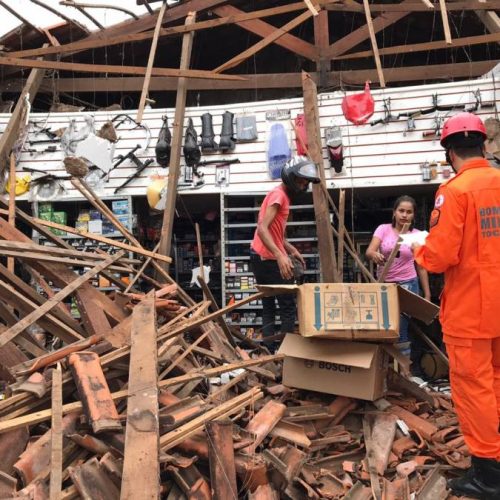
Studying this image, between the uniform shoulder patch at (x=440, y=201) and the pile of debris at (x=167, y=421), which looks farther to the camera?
the uniform shoulder patch at (x=440, y=201)

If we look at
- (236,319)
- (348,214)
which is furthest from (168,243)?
(348,214)

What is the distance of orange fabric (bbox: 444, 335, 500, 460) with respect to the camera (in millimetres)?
2414

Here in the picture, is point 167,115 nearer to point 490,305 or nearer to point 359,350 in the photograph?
point 359,350

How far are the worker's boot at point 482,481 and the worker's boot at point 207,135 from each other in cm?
558

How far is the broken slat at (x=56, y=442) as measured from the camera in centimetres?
201

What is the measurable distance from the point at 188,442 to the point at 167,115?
5843 millimetres

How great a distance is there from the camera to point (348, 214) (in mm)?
7578

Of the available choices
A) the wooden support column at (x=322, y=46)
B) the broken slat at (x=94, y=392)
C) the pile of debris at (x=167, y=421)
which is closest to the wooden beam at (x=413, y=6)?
the wooden support column at (x=322, y=46)

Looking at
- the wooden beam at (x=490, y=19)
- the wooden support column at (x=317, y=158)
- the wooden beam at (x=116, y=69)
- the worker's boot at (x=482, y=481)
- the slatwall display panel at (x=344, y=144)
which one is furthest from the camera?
the wooden beam at (x=490, y=19)

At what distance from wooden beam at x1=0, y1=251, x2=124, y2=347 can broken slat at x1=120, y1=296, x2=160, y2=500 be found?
2.15ft

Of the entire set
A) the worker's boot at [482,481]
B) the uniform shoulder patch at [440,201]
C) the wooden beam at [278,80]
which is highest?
the wooden beam at [278,80]

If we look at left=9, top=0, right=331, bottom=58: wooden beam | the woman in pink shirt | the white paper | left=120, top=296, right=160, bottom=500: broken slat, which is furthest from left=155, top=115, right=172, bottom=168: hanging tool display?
the white paper

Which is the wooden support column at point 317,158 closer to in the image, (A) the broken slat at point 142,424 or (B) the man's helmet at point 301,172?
(B) the man's helmet at point 301,172

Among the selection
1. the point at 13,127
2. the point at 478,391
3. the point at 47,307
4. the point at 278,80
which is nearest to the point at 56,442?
the point at 47,307
